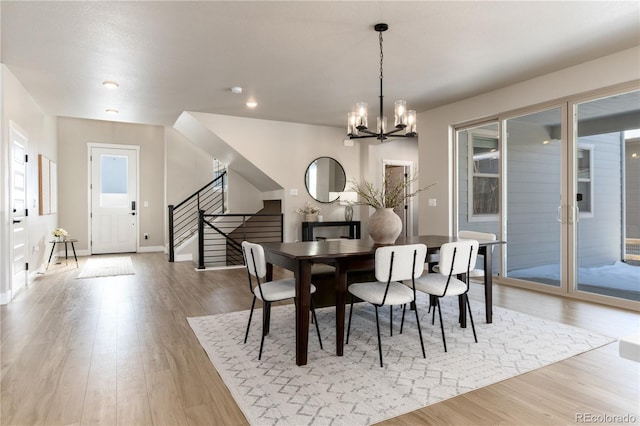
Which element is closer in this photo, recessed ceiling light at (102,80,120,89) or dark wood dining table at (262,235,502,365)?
Answer: dark wood dining table at (262,235,502,365)

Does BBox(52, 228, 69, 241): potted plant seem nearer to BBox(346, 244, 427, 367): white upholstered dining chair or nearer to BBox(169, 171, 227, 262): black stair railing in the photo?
BBox(169, 171, 227, 262): black stair railing

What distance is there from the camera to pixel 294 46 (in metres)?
3.59

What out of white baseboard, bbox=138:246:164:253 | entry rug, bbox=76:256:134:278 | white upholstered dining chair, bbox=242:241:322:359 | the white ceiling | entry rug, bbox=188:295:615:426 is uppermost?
the white ceiling

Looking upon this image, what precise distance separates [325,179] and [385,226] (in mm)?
4274

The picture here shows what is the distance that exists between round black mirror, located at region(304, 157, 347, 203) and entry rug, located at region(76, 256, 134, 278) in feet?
11.4

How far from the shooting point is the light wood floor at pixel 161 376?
187 cm

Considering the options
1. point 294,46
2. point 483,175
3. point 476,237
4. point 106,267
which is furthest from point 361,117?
point 106,267

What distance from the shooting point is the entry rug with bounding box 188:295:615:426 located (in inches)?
76.6

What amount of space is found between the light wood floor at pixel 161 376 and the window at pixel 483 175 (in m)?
1.69

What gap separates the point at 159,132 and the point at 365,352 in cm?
811

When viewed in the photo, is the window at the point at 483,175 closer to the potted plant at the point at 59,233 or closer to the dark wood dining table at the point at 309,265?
the dark wood dining table at the point at 309,265

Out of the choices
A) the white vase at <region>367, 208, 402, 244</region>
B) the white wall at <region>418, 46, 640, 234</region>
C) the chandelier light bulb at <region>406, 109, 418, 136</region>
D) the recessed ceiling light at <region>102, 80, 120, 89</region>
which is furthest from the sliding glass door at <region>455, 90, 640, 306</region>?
the recessed ceiling light at <region>102, 80, 120, 89</region>

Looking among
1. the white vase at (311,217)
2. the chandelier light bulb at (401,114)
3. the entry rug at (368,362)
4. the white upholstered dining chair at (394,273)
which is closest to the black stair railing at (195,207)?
the white vase at (311,217)

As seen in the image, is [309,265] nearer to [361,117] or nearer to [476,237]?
[361,117]
